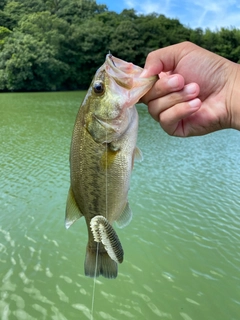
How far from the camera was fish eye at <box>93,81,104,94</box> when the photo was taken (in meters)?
1.99

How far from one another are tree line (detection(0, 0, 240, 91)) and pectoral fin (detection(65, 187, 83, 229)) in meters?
42.3

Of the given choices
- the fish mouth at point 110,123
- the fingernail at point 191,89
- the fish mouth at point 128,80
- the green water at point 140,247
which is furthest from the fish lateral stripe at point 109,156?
the green water at point 140,247

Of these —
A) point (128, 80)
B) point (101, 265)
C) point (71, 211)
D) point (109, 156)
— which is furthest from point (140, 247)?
point (128, 80)

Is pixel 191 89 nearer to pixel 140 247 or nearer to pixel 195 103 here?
pixel 195 103

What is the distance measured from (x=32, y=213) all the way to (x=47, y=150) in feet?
18.6

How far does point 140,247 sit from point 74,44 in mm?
46542

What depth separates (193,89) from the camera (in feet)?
6.88

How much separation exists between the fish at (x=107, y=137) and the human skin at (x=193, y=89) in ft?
0.68

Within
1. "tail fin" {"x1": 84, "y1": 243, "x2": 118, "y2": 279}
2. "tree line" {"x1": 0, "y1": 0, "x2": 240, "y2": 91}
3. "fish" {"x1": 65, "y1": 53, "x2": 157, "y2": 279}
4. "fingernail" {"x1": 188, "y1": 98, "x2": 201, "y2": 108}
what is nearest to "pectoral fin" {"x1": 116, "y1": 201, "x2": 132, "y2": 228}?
"fish" {"x1": 65, "y1": 53, "x2": 157, "y2": 279}

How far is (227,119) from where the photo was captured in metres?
2.43

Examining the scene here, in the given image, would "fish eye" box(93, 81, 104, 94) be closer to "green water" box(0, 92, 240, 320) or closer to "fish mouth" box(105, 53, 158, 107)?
"fish mouth" box(105, 53, 158, 107)

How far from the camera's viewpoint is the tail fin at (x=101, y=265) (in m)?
2.23

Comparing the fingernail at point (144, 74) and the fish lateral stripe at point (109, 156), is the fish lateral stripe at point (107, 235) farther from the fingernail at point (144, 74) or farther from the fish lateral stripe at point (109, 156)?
the fingernail at point (144, 74)

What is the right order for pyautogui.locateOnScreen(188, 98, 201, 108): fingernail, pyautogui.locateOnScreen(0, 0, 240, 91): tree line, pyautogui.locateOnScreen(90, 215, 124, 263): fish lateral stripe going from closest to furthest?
pyautogui.locateOnScreen(90, 215, 124, 263): fish lateral stripe → pyautogui.locateOnScreen(188, 98, 201, 108): fingernail → pyautogui.locateOnScreen(0, 0, 240, 91): tree line
